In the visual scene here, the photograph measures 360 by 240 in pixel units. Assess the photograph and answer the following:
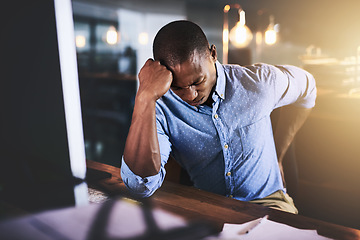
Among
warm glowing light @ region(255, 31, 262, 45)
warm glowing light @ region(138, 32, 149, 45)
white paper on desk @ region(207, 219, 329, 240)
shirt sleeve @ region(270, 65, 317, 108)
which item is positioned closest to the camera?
white paper on desk @ region(207, 219, 329, 240)

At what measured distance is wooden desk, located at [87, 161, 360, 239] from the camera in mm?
838

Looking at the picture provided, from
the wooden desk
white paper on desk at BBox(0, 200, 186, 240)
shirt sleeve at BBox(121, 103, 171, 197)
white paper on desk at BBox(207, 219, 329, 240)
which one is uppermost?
white paper on desk at BBox(0, 200, 186, 240)

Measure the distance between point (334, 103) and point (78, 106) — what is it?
219 centimetres

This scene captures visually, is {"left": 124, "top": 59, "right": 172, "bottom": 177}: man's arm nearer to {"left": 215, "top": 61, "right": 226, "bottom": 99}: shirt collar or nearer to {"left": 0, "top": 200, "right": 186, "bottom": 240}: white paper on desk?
{"left": 215, "top": 61, "right": 226, "bottom": 99}: shirt collar

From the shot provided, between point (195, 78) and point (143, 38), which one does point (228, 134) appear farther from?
point (143, 38)

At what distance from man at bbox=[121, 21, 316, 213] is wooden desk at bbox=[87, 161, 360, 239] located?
7 cm

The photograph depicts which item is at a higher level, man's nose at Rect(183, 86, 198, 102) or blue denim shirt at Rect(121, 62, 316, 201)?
Answer: man's nose at Rect(183, 86, 198, 102)

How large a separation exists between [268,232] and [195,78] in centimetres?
58

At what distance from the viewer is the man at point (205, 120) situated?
1094mm

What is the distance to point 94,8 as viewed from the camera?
28.1ft

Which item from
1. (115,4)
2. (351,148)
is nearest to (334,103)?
(351,148)

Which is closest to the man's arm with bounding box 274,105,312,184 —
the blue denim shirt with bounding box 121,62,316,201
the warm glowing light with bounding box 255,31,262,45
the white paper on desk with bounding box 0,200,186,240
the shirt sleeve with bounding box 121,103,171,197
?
the blue denim shirt with bounding box 121,62,316,201

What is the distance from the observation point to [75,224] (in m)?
0.54

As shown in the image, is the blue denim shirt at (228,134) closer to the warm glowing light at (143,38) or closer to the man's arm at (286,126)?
the man's arm at (286,126)
